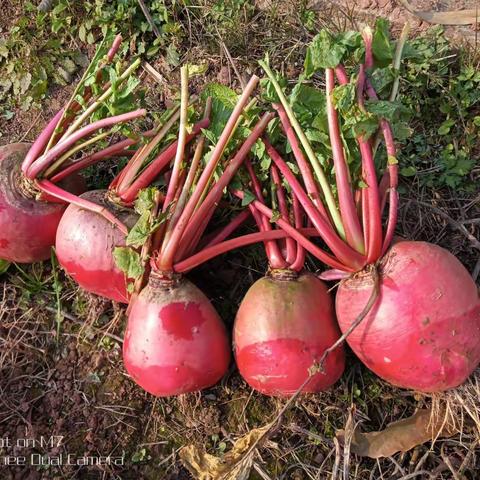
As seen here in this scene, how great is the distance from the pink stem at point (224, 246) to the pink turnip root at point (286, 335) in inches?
6.8

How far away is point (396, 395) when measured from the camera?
2662mm

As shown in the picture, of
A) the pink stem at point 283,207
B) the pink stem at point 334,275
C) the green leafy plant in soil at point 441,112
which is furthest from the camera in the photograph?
the green leafy plant in soil at point 441,112

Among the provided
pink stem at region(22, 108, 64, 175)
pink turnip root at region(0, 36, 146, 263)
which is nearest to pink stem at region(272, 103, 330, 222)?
pink turnip root at region(0, 36, 146, 263)

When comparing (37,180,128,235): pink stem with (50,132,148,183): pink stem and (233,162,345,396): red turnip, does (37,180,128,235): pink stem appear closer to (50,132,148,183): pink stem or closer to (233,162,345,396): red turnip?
(50,132,148,183): pink stem

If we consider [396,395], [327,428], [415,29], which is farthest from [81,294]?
[415,29]

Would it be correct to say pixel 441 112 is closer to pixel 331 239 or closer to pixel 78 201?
pixel 331 239

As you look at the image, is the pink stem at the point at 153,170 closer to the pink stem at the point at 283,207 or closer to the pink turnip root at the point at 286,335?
the pink stem at the point at 283,207

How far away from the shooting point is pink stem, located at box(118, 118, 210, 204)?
2.65m

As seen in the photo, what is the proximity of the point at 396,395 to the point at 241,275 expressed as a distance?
0.94m

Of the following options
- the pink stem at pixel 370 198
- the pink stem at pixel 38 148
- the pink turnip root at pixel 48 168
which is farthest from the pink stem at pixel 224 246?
the pink stem at pixel 38 148

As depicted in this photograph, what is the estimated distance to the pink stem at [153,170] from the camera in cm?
265

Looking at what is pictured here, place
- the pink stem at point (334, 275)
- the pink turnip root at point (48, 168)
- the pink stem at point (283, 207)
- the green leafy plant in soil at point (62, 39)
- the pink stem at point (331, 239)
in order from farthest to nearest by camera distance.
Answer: the green leafy plant in soil at point (62, 39) → the pink turnip root at point (48, 168) → the pink stem at point (283, 207) → the pink stem at point (334, 275) → the pink stem at point (331, 239)

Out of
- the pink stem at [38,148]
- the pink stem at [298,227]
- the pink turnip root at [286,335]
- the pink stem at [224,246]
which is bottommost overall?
the pink turnip root at [286,335]

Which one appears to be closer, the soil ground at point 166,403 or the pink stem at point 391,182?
the pink stem at point 391,182
